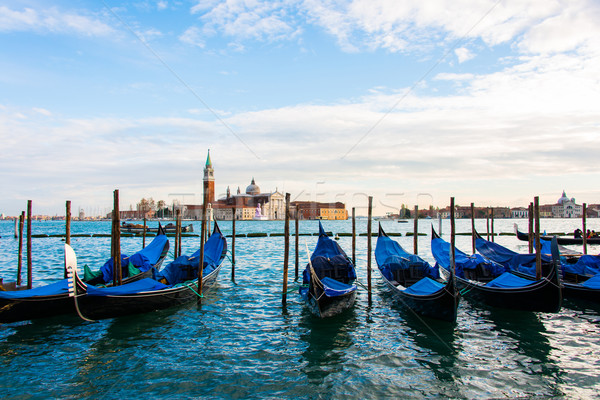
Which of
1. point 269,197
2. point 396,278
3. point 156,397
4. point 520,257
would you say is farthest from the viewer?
point 269,197

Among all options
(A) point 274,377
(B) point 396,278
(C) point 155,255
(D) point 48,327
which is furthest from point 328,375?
(C) point 155,255

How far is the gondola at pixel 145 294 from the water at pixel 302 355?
22 cm

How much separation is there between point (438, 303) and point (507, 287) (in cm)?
171

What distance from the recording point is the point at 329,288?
7066mm

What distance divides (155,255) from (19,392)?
7.38 meters

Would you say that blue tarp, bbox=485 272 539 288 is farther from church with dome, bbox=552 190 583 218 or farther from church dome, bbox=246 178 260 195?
church with dome, bbox=552 190 583 218

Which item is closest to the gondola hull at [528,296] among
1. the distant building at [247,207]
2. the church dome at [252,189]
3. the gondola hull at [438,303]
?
the gondola hull at [438,303]

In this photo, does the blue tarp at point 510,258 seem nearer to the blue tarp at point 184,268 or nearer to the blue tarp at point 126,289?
the blue tarp at point 184,268

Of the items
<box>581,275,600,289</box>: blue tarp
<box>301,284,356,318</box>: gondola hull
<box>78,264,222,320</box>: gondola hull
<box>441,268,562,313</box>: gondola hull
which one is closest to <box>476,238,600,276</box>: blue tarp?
<box>581,275,600,289</box>: blue tarp

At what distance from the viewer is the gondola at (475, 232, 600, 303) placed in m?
7.84

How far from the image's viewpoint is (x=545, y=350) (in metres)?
5.50

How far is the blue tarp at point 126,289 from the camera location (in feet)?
21.1

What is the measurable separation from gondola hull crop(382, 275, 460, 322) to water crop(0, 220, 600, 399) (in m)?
0.19

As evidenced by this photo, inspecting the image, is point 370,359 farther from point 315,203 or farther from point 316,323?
point 315,203
